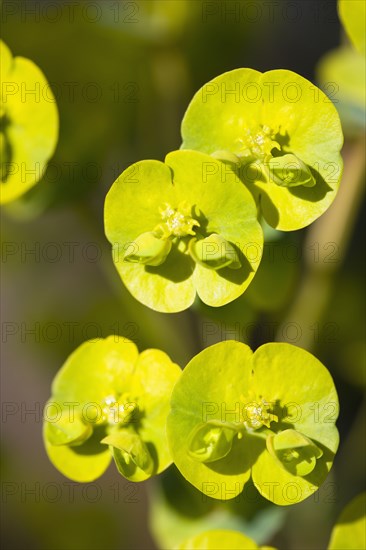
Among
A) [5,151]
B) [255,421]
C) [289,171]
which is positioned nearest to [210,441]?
[255,421]

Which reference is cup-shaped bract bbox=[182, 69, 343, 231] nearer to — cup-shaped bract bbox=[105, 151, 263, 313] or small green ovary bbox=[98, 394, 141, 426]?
cup-shaped bract bbox=[105, 151, 263, 313]

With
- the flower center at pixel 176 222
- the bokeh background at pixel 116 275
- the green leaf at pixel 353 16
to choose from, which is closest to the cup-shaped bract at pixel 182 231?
the flower center at pixel 176 222

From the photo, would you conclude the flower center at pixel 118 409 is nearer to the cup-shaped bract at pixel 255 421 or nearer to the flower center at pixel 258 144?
the cup-shaped bract at pixel 255 421

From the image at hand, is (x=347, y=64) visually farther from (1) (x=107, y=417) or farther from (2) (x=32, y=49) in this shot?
(1) (x=107, y=417)

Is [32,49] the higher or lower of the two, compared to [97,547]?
higher

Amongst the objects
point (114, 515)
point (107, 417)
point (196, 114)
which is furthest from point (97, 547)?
point (196, 114)

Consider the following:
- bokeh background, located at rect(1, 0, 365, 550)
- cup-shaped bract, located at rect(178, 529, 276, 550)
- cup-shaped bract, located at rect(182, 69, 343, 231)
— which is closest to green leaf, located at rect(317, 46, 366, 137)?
bokeh background, located at rect(1, 0, 365, 550)
